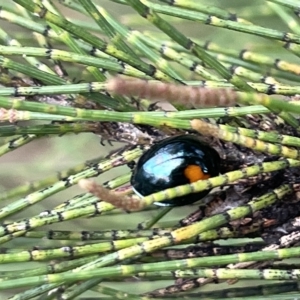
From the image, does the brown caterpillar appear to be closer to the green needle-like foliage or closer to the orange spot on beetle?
the green needle-like foliage

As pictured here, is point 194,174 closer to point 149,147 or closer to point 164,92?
point 149,147

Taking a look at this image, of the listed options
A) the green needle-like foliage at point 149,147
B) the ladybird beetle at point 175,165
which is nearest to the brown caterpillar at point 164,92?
the green needle-like foliage at point 149,147

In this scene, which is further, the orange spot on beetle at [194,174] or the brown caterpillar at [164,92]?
the orange spot on beetle at [194,174]

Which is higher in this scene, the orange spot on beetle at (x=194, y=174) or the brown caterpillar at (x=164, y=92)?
the orange spot on beetle at (x=194, y=174)

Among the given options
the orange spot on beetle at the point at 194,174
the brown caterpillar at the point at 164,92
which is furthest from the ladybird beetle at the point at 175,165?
the brown caterpillar at the point at 164,92

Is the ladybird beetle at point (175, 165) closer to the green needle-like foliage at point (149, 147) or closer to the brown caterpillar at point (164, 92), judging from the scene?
the green needle-like foliage at point (149, 147)

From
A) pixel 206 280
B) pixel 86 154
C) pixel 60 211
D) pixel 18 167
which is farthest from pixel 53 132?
pixel 86 154

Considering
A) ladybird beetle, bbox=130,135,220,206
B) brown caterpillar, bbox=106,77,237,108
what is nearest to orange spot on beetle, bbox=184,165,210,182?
Result: ladybird beetle, bbox=130,135,220,206

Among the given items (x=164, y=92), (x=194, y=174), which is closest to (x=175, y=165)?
(x=194, y=174)
